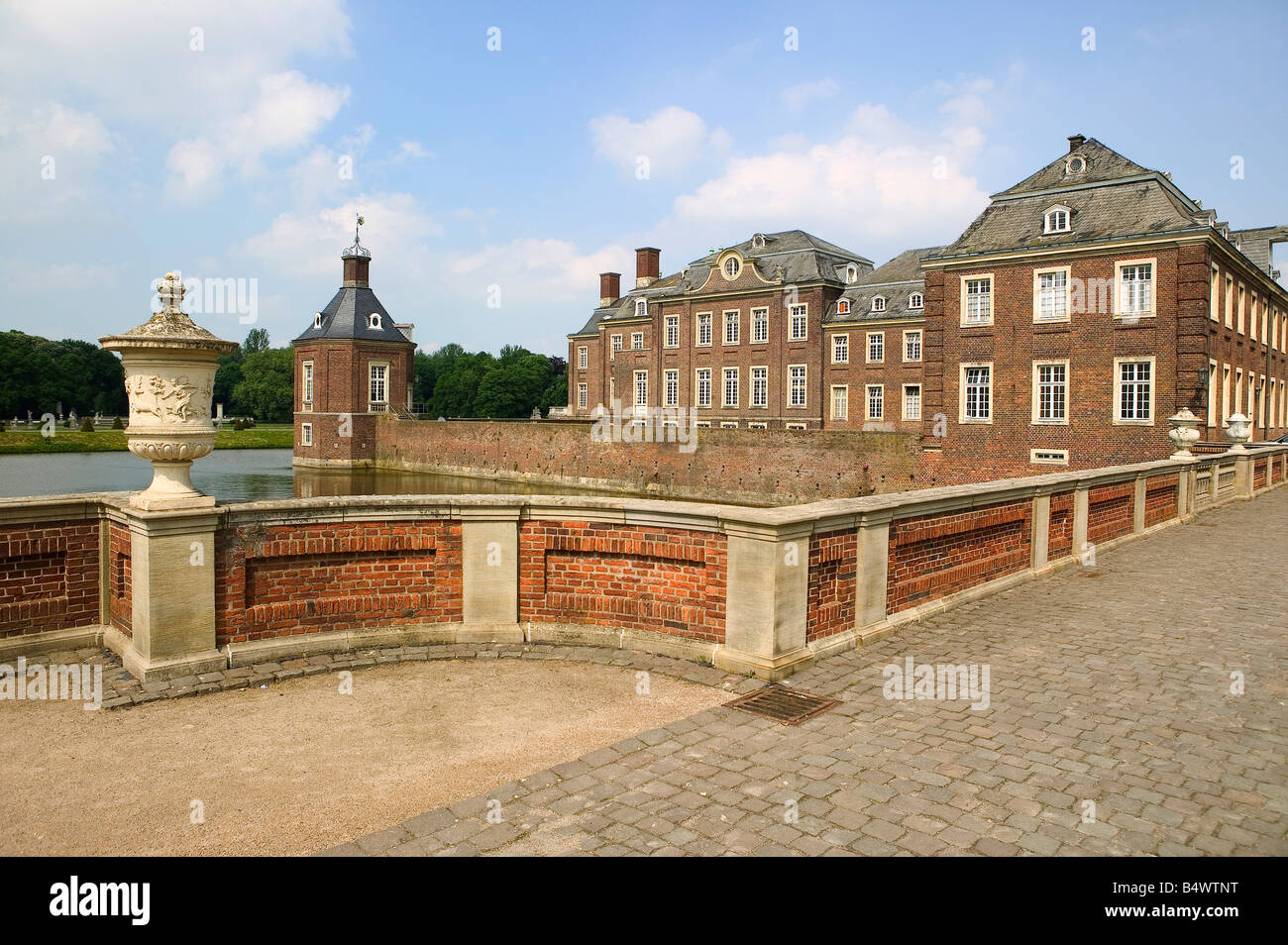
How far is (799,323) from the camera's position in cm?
4750

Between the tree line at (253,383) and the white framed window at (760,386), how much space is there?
38.3 meters

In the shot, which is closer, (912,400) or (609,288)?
(912,400)

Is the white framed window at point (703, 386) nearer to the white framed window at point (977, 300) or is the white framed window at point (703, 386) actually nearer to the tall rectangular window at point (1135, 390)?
the white framed window at point (977, 300)

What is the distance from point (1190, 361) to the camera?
2714 cm

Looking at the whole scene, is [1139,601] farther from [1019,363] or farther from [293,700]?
[1019,363]

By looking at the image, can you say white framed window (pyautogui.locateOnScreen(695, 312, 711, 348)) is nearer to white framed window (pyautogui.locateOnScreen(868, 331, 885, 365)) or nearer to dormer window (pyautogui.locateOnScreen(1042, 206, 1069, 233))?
white framed window (pyautogui.locateOnScreen(868, 331, 885, 365))

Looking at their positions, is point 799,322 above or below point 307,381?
above

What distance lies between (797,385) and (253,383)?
81.8 m

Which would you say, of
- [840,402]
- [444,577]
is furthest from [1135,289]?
[444,577]

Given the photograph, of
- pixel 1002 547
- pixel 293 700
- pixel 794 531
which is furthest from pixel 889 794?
pixel 1002 547

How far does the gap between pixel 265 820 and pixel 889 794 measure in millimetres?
2887

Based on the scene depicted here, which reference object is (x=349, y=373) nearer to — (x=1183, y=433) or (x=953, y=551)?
(x=1183, y=433)

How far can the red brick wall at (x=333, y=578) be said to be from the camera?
6.32 metres
